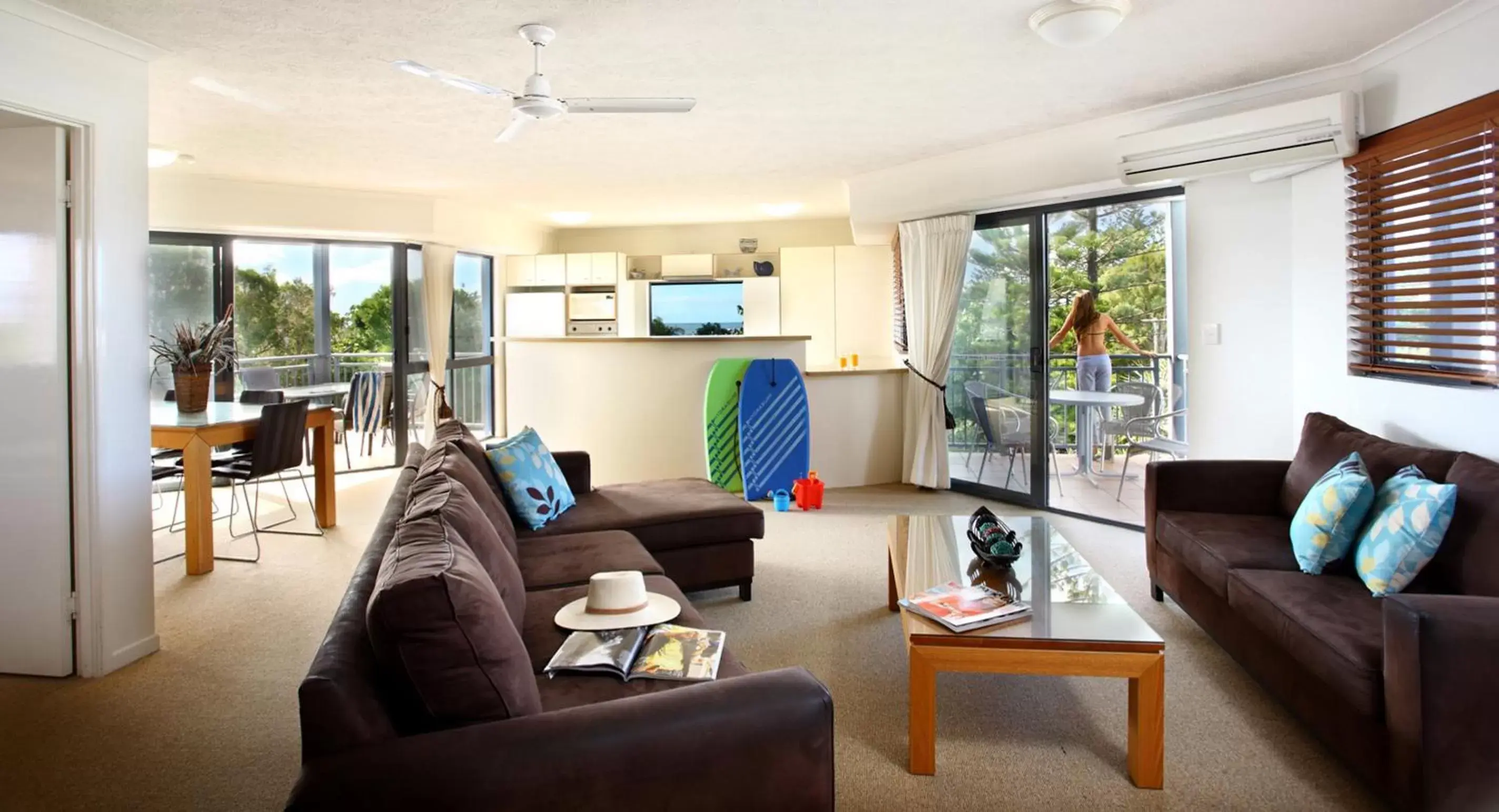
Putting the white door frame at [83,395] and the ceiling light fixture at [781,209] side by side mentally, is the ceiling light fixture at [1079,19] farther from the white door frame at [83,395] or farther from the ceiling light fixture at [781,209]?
the ceiling light fixture at [781,209]

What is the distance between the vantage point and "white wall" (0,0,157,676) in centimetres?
293

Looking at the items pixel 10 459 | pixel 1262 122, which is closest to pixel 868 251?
pixel 1262 122

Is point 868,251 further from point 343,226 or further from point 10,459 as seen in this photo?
point 10,459

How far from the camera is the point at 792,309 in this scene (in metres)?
8.23

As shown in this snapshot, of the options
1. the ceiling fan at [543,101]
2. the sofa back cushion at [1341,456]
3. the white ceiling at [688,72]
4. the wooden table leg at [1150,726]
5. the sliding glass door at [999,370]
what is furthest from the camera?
the sliding glass door at [999,370]

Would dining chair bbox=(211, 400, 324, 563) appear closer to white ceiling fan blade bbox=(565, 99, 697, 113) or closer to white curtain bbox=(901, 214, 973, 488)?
white ceiling fan blade bbox=(565, 99, 697, 113)

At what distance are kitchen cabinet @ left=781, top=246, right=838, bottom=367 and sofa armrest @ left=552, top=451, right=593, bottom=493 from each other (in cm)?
409

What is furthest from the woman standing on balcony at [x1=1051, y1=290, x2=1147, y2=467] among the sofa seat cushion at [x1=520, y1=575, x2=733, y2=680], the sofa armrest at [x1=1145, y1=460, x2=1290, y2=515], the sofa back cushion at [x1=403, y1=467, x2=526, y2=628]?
the sofa back cushion at [x1=403, y1=467, x2=526, y2=628]

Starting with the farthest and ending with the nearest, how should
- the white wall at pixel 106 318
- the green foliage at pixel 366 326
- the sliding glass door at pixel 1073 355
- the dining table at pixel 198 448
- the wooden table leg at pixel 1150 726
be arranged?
the green foliage at pixel 366 326
the sliding glass door at pixel 1073 355
the dining table at pixel 198 448
the white wall at pixel 106 318
the wooden table leg at pixel 1150 726

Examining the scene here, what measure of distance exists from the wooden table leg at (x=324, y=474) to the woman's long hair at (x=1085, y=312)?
4.70 meters

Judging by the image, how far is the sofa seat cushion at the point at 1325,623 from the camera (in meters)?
2.09

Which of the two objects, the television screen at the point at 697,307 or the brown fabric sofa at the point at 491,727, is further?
the television screen at the point at 697,307

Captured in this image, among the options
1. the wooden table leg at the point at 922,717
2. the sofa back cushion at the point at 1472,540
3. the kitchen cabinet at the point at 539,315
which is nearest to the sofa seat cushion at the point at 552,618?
the wooden table leg at the point at 922,717

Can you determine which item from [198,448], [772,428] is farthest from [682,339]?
[198,448]
